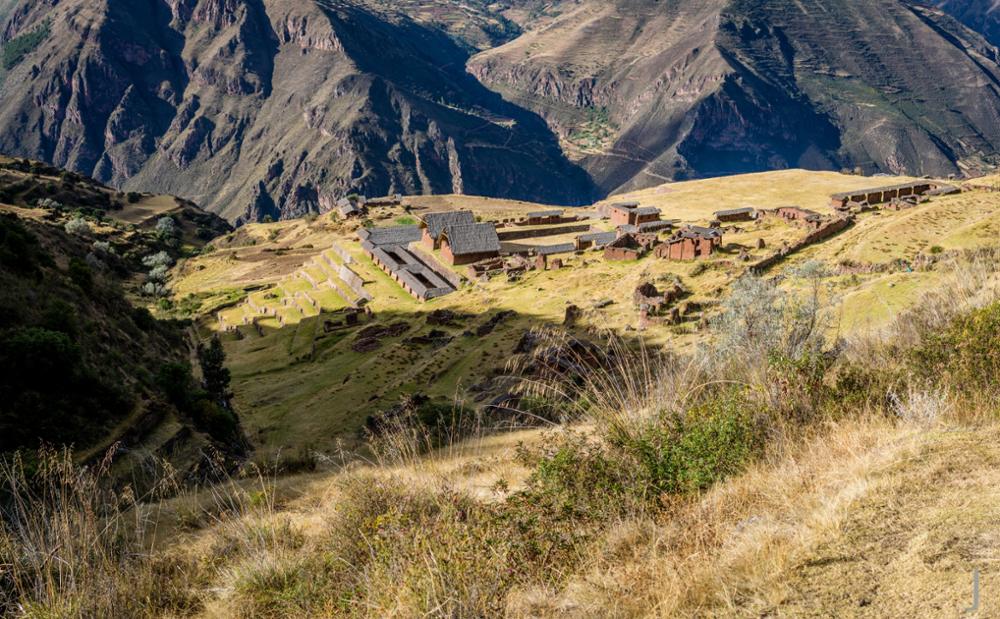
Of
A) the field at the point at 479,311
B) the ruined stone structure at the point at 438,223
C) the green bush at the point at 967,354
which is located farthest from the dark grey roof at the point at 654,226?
the green bush at the point at 967,354

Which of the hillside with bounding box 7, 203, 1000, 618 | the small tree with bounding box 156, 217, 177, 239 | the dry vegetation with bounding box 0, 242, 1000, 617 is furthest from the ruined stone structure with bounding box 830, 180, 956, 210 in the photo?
the small tree with bounding box 156, 217, 177, 239

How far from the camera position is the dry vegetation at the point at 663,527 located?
4.88 metres

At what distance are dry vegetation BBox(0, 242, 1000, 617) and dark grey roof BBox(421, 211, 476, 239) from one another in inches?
2193

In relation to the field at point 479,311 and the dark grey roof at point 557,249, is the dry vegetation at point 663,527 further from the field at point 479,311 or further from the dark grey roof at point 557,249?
the dark grey roof at point 557,249

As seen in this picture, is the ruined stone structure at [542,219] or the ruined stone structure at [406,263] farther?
the ruined stone structure at [542,219]

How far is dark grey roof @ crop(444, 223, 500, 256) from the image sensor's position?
193 ft

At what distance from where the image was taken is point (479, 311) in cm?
4516

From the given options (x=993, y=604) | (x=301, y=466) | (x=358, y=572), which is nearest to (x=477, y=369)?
(x=301, y=466)

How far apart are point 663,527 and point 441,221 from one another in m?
60.1

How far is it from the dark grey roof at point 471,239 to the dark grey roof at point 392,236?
1044cm

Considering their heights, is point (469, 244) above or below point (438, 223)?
below

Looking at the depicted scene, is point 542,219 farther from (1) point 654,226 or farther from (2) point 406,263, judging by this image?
(2) point 406,263

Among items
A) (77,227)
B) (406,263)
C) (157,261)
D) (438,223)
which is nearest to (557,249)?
(438,223)

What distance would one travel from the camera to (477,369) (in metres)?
32.3
